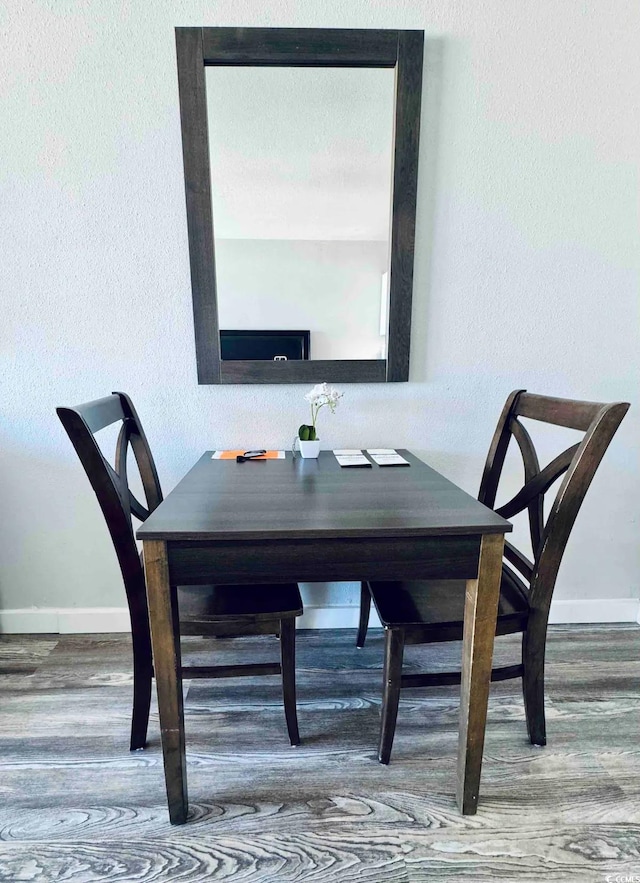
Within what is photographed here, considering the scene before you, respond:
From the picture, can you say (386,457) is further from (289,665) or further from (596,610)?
(596,610)

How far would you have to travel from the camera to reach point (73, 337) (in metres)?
1.61

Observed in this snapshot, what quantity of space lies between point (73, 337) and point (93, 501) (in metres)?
0.61

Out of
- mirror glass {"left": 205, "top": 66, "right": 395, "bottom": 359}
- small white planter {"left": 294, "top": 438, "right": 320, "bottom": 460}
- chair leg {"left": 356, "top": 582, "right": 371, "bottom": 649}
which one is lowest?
chair leg {"left": 356, "top": 582, "right": 371, "bottom": 649}

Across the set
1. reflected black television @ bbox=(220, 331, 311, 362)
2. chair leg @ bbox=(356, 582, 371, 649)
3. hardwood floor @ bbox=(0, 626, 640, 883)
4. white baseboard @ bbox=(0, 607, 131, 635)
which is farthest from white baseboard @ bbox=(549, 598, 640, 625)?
white baseboard @ bbox=(0, 607, 131, 635)

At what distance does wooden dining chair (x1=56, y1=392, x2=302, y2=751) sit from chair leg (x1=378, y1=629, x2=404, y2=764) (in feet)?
0.80

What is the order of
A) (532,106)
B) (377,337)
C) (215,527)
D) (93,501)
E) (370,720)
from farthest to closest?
(93,501), (377,337), (532,106), (370,720), (215,527)

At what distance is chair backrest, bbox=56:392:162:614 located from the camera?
1011 mm

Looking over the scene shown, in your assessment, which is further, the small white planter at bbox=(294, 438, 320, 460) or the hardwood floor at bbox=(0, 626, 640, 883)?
the small white planter at bbox=(294, 438, 320, 460)

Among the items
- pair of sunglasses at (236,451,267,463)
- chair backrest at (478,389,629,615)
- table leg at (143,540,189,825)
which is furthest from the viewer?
pair of sunglasses at (236,451,267,463)

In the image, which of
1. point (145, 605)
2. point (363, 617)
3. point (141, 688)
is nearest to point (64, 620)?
point (141, 688)

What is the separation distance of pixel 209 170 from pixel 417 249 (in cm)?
74

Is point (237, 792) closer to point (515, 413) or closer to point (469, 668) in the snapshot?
point (469, 668)

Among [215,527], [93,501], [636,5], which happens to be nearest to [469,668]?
[215,527]

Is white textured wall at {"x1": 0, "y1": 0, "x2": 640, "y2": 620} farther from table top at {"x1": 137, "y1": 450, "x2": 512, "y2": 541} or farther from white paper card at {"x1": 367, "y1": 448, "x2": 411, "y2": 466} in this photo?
table top at {"x1": 137, "y1": 450, "x2": 512, "y2": 541}
